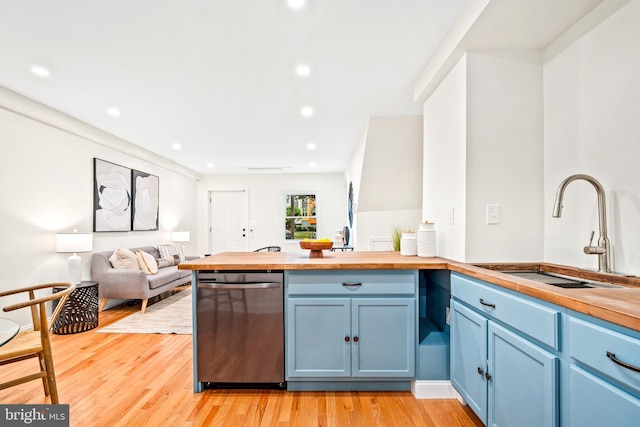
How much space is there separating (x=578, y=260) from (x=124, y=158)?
5.58 meters

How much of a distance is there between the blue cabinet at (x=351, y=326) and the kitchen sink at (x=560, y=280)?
0.67 metres

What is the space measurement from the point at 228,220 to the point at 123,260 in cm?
388

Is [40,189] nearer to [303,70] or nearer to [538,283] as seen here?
[303,70]

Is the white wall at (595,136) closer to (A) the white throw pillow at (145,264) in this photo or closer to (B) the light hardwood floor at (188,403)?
(B) the light hardwood floor at (188,403)

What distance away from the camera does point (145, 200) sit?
17.7 feet

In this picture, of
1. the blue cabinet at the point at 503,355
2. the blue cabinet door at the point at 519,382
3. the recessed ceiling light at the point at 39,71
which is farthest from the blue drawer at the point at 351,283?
the recessed ceiling light at the point at 39,71

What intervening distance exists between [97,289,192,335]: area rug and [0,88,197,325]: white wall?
0.85 m

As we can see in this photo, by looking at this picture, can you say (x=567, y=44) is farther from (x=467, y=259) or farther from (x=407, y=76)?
(x=467, y=259)

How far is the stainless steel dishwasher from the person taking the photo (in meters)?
2.05

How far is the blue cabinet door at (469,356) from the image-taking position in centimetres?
163

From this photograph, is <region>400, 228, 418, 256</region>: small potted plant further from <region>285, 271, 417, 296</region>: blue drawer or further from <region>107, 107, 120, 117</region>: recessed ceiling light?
<region>107, 107, 120, 117</region>: recessed ceiling light

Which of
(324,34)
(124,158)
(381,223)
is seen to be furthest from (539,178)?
(124,158)

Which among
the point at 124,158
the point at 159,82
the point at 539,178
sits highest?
the point at 159,82

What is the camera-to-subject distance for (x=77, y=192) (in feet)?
12.7
